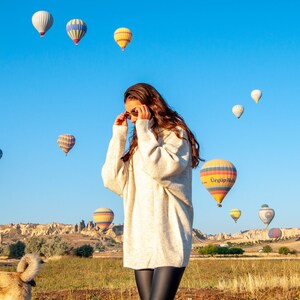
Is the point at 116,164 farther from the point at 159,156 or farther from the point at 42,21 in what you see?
the point at 42,21

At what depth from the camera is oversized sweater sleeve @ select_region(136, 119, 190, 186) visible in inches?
135

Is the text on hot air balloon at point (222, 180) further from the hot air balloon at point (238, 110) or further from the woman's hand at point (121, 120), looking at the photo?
the woman's hand at point (121, 120)

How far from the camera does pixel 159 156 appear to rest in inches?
135

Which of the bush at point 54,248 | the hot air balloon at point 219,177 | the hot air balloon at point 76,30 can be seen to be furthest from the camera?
the hot air balloon at point 76,30

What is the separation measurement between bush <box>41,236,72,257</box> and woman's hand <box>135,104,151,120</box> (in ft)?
155

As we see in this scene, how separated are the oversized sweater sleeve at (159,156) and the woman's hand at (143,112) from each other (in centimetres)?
3

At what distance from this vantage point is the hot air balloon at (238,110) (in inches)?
2744

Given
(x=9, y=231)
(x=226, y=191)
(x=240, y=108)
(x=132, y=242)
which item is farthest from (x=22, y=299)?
(x=9, y=231)

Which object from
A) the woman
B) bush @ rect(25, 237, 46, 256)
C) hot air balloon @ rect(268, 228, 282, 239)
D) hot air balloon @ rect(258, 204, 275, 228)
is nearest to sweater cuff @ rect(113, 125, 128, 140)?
the woman

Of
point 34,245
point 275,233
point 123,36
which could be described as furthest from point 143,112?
point 275,233

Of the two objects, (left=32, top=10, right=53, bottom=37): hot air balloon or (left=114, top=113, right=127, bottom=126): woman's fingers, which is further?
(left=32, top=10, right=53, bottom=37): hot air balloon

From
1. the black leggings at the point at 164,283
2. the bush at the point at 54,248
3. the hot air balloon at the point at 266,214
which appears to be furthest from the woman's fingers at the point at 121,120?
the hot air balloon at the point at 266,214

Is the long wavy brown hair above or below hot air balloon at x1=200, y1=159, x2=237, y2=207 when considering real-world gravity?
below

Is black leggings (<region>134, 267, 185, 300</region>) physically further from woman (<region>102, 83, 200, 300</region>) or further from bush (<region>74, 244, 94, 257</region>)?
bush (<region>74, 244, 94, 257</region>)
